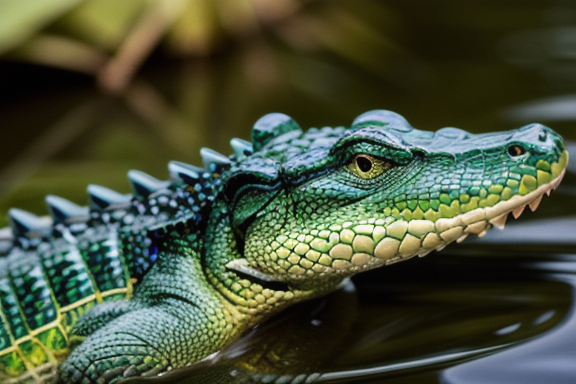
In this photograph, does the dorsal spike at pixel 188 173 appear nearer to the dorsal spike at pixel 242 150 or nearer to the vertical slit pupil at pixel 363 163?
the dorsal spike at pixel 242 150

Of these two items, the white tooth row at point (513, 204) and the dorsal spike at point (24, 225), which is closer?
the white tooth row at point (513, 204)

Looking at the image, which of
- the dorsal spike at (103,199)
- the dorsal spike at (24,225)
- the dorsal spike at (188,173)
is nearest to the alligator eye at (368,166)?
the dorsal spike at (188,173)

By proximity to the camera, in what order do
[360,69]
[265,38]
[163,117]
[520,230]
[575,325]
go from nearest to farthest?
[575,325] → [520,230] → [163,117] → [360,69] → [265,38]

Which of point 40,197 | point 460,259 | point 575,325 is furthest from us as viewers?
point 40,197

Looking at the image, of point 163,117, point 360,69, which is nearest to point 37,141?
point 163,117

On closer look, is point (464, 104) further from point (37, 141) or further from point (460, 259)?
point (37, 141)

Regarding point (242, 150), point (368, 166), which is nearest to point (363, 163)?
point (368, 166)

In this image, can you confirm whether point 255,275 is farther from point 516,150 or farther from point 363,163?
point 516,150
